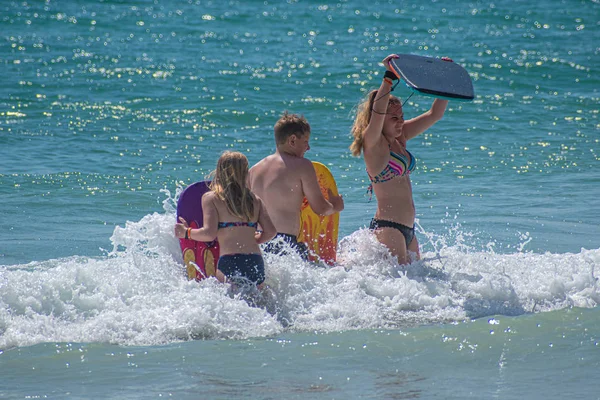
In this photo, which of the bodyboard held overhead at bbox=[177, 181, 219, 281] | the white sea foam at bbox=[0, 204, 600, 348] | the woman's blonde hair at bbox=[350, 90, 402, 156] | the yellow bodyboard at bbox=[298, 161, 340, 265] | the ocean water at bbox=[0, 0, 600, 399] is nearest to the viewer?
the ocean water at bbox=[0, 0, 600, 399]

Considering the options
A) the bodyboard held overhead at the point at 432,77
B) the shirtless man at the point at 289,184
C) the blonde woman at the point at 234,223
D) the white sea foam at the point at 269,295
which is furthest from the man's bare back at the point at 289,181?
the bodyboard held overhead at the point at 432,77

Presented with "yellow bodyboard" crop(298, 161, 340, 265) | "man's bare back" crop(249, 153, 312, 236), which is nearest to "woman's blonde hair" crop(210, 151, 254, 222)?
"man's bare back" crop(249, 153, 312, 236)

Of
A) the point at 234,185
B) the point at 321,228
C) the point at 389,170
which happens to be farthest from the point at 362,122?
the point at 234,185

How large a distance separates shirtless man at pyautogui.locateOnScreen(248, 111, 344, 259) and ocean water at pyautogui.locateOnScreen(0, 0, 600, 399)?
0.32 m

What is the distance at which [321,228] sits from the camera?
21.5ft

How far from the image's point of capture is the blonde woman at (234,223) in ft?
18.2

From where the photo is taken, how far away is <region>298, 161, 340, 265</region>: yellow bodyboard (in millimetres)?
6449

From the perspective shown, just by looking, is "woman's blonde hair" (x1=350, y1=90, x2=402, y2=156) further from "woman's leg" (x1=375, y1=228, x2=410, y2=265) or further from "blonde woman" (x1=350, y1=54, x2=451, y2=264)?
"woman's leg" (x1=375, y1=228, x2=410, y2=265)

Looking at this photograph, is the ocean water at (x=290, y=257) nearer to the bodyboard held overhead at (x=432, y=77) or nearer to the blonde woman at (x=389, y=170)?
the blonde woman at (x=389, y=170)

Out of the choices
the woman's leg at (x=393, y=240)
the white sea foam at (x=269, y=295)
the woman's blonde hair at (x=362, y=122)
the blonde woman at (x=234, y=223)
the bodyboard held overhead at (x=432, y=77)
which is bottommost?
the white sea foam at (x=269, y=295)

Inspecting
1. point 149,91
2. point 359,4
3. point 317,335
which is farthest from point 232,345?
point 359,4

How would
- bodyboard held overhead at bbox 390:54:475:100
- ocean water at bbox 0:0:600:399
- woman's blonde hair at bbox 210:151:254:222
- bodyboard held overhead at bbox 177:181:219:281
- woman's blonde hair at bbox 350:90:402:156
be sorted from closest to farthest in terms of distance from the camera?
ocean water at bbox 0:0:600:399
woman's blonde hair at bbox 210:151:254:222
bodyboard held overhead at bbox 177:181:219:281
bodyboard held overhead at bbox 390:54:475:100
woman's blonde hair at bbox 350:90:402:156

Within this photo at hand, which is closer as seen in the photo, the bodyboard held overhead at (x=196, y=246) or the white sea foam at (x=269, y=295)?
the white sea foam at (x=269, y=295)

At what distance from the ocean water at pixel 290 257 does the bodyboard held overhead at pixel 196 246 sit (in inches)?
6.6
